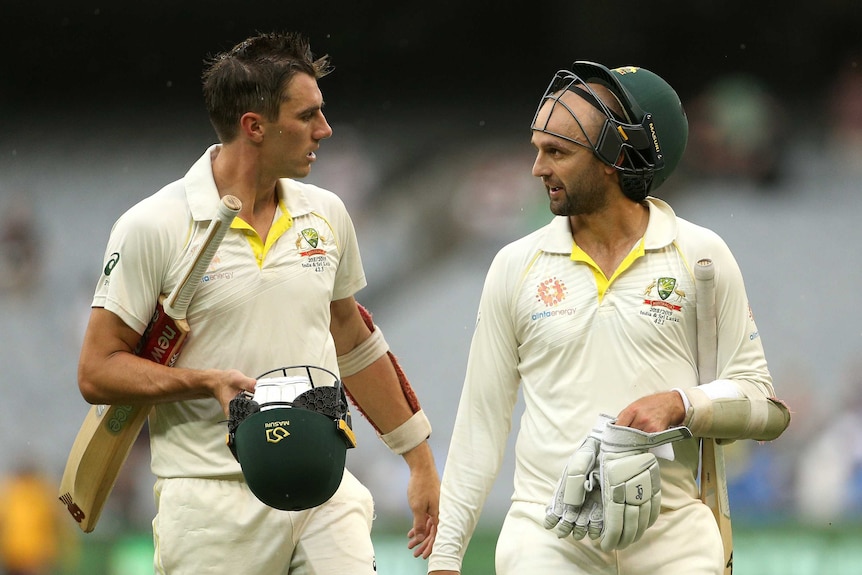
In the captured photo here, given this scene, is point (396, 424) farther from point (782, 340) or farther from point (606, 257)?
point (782, 340)

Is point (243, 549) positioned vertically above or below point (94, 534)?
above

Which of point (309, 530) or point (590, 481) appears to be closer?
point (590, 481)

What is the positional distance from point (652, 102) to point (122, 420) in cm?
164

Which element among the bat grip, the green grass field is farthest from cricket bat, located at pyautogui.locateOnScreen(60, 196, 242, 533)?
the green grass field

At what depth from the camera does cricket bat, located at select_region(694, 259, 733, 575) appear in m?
3.60

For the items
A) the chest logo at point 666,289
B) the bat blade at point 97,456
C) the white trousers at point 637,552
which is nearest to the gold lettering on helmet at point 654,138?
the chest logo at point 666,289

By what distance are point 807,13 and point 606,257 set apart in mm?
5477

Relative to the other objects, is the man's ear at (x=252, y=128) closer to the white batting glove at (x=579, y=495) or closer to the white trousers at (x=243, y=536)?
the white trousers at (x=243, y=536)

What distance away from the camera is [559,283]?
3740 millimetres

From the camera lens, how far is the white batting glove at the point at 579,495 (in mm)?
3428

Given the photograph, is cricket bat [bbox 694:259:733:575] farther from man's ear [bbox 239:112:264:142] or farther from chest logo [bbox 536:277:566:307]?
man's ear [bbox 239:112:264:142]

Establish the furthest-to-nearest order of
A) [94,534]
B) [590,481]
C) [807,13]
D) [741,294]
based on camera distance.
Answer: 1. [807,13]
2. [94,534]
3. [741,294]
4. [590,481]

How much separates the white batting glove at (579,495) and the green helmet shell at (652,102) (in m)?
0.76

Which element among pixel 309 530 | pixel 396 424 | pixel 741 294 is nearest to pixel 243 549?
pixel 309 530
